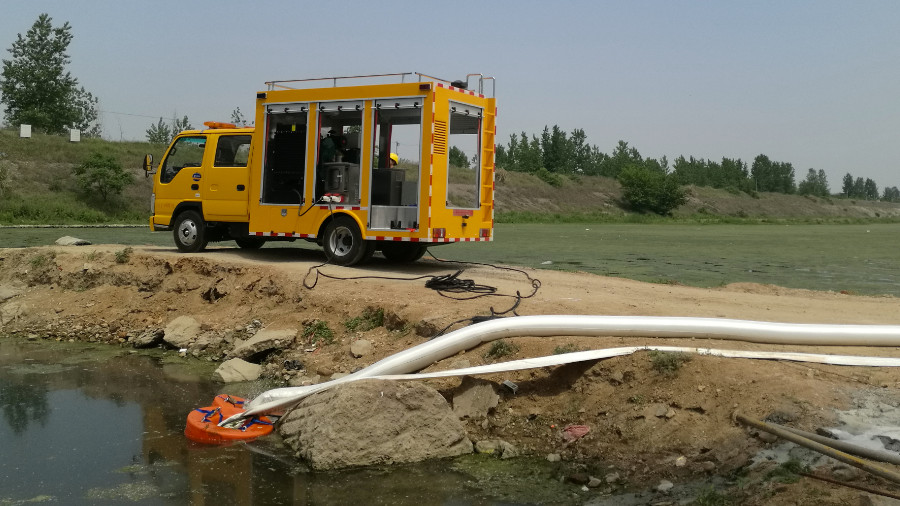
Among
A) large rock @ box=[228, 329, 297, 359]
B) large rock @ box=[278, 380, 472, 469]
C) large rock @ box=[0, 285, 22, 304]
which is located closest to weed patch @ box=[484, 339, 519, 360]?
large rock @ box=[278, 380, 472, 469]

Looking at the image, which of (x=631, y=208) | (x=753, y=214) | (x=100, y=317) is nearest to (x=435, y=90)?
(x=100, y=317)

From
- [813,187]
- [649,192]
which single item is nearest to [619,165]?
[649,192]

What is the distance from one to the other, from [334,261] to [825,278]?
35.3ft

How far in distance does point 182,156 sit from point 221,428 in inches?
389

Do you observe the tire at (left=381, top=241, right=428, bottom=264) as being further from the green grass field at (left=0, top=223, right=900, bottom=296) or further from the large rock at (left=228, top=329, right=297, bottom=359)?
the large rock at (left=228, top=329, right=297, bottom=359)

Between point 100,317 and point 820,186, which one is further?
point 820,186

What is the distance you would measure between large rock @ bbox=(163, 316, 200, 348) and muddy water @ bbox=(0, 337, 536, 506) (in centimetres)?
201

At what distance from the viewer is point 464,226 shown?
48.5ft

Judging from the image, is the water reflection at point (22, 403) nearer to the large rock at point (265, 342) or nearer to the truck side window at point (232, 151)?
the large rock at point (265, 342)

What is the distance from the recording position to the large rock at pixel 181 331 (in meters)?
12.7

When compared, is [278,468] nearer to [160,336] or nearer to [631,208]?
[160,336]

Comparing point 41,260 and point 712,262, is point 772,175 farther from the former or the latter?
point 41,260

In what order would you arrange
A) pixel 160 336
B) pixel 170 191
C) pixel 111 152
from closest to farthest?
pixel 160 336 < pixel 170 191 < pixel 111 152

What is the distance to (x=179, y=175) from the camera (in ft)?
54.2
